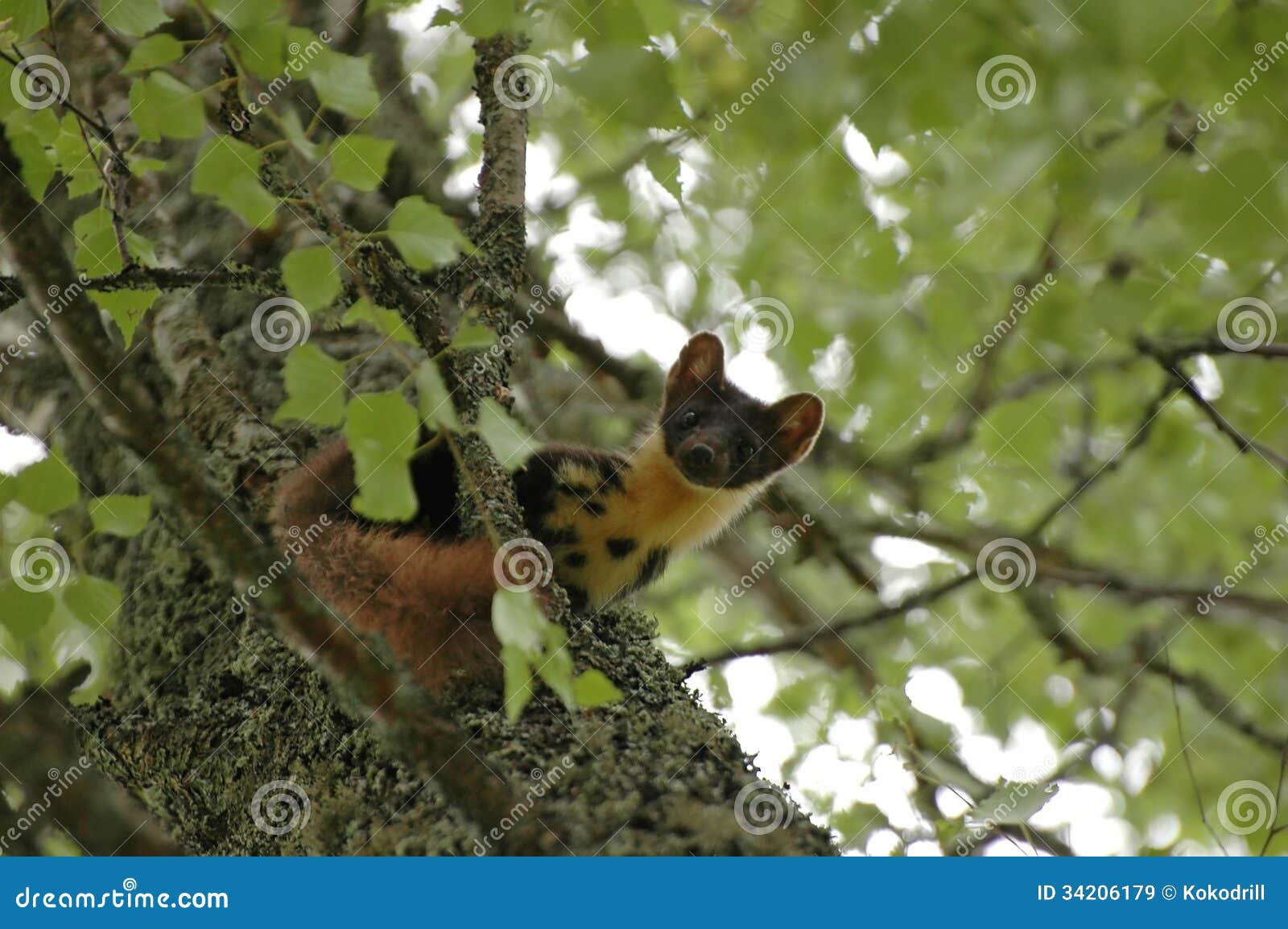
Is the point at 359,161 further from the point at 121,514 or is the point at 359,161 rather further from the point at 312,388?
the point at 121,514

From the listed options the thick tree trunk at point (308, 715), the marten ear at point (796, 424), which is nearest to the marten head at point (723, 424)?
the marten ear at point (796, 424)

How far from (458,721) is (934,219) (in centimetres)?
464

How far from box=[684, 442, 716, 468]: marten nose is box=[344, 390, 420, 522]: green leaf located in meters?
3.39

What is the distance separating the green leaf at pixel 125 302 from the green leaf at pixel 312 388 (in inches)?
44.9

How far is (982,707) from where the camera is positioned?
6.98 metres

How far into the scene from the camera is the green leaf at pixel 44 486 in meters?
2.93

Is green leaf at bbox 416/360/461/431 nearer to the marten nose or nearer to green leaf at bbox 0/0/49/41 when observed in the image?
green leaf at bbox 0/0/49/41

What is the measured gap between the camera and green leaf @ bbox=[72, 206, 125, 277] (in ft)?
10.2

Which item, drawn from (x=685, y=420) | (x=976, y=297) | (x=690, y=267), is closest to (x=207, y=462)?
(x=685, y=420)

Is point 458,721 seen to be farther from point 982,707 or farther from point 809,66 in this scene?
point 982,707

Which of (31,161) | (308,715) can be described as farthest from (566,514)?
(31,161)

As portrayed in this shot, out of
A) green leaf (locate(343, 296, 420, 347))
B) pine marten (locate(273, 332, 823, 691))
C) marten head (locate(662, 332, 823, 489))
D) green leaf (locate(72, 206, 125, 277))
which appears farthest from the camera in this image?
marten head (locate(662, 332, 823, 489))

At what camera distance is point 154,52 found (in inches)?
99.7

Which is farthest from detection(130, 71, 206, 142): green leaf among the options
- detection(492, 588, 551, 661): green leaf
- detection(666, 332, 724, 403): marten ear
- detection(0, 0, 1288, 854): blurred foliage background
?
detection(666, 332, 724, 403): marten ear
